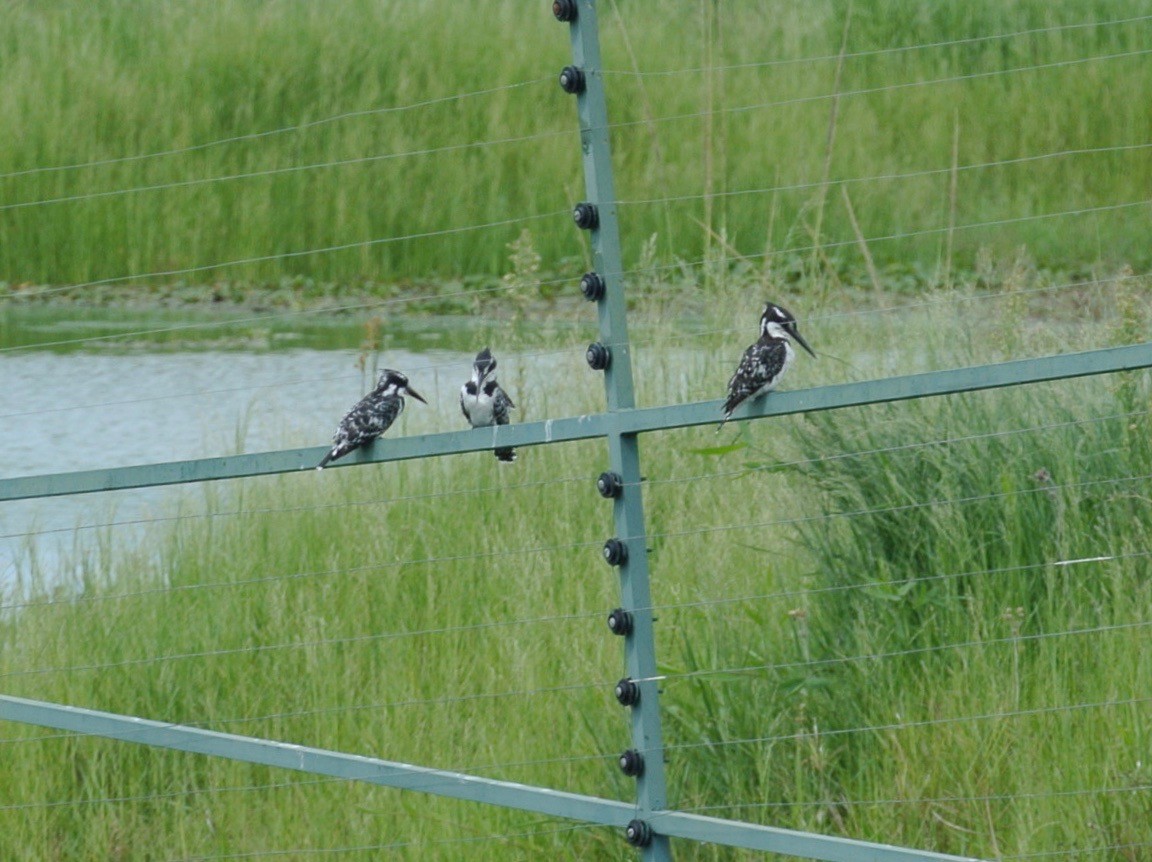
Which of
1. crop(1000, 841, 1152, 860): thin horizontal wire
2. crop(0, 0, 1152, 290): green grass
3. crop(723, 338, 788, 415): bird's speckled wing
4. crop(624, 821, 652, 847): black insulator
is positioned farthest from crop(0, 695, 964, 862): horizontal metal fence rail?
crop(0, 0, 1152, 290): green grass

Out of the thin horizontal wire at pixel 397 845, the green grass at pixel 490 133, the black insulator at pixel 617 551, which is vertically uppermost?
the green grass at pixel 490 133

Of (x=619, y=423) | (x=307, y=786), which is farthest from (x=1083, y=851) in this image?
(x=307, y=786)

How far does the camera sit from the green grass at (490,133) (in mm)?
12039

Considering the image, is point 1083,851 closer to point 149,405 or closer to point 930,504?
point 930,504

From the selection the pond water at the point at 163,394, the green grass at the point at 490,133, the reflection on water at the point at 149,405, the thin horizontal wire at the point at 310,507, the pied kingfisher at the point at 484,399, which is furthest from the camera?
the green grass at the point at 490,133

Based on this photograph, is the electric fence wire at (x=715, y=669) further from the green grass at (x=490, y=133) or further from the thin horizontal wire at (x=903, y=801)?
the green grass at (x=490, y=133)

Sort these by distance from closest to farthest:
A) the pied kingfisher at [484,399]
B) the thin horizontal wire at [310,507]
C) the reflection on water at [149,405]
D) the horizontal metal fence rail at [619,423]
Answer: the horizontal metal fence rail at [619,423]
the thin horizontal wire at [310,507]
the pied kingfisher at [484,399]
the reflection on water at [149,405]

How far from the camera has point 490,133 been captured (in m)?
12.6

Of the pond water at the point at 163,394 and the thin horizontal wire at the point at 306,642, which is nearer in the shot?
the thin horizontal wire at the point at 306,642

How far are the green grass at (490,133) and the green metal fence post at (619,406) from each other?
Result: 7711 millimetres


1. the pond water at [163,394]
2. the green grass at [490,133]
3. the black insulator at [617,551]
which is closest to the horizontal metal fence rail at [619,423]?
the black insulator at [617,551]

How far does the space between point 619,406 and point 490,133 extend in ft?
30.5

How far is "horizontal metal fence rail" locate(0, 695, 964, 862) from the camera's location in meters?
3.30

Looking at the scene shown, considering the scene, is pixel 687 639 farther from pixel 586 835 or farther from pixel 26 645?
pixel 26 645
